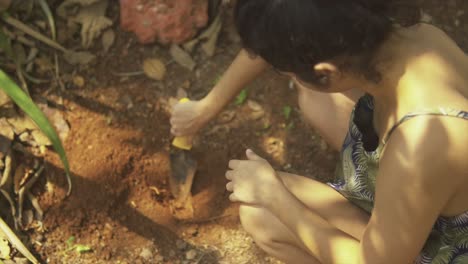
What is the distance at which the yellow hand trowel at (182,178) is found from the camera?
190 centimetres

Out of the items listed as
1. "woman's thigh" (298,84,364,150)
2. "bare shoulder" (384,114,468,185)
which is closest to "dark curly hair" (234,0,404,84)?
"bare shoulder" (384,114,468,185)

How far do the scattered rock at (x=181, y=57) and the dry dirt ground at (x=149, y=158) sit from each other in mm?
→ 19

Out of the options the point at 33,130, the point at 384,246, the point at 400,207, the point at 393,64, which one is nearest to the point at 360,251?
the point at 384,246

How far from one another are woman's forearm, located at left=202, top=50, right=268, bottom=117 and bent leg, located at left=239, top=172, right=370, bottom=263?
0.24 metres

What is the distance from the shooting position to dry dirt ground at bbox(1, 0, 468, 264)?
6.02 ft

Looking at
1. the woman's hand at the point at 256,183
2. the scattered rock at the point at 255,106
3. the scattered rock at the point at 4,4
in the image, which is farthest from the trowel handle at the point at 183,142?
the scattered rock at the point at 4,4

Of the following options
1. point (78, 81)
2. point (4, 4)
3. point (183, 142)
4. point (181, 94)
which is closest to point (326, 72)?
point (183, 142)

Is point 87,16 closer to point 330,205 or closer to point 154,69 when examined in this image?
point 154,69

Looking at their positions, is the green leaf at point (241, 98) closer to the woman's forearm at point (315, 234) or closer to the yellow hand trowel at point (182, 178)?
the yellow hand trowel at point (182, 178)

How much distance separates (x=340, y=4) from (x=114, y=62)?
1.21m

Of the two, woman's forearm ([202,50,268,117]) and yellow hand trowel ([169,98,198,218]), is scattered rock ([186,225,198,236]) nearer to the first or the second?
yellow hand trowel ([169,98,198,218])

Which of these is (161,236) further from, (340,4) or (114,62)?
(340,4)

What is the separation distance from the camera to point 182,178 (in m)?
1.89

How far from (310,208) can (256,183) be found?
22 centimetres
